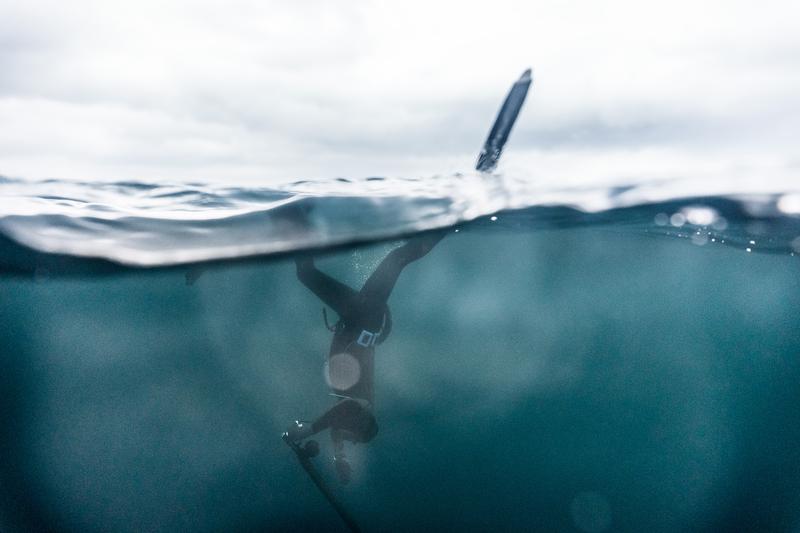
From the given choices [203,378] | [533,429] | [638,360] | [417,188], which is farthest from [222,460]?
[638,360]

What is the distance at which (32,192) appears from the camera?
24.9 ft

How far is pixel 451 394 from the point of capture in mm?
32812

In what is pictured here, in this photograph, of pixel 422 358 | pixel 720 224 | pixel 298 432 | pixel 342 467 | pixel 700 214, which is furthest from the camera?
pixel 422 358

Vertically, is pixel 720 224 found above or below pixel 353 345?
above

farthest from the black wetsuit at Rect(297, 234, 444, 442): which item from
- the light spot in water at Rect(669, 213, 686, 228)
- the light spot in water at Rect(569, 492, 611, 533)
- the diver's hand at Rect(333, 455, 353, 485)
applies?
the light spot in water at Rect(569, 492, 611, 533)

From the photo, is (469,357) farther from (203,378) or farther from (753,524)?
(203,378)

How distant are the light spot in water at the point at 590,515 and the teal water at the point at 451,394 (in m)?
0.21

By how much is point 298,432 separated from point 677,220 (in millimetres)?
10194

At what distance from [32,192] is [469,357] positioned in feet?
105

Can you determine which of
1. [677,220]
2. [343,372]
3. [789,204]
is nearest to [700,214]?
[677,220]

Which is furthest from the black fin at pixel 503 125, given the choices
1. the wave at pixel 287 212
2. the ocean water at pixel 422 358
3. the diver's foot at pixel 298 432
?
the diver's foot at pixel 298 432

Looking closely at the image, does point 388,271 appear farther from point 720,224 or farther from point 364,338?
point 720,224

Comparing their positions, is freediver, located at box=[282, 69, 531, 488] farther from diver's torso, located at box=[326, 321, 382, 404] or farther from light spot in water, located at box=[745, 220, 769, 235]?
light spot in water, located at box=[745, 220, 769, 235]

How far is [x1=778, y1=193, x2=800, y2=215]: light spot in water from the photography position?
776 centimetres
